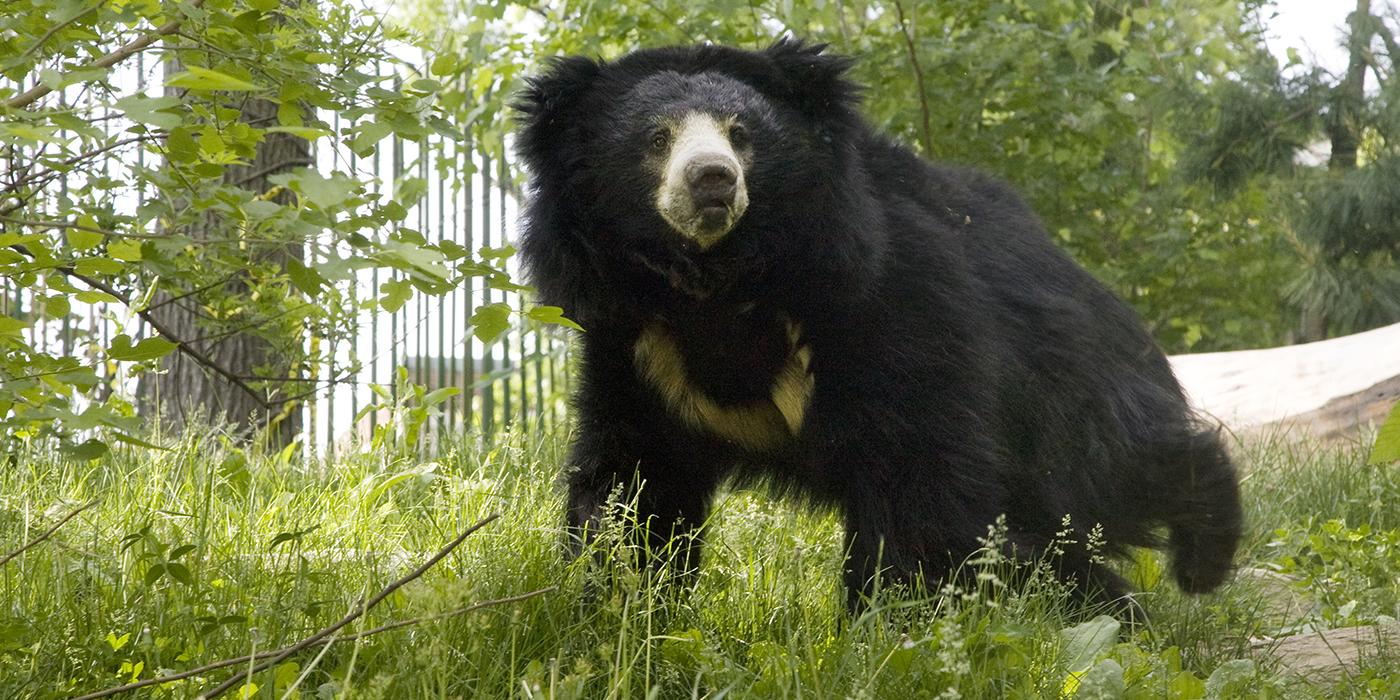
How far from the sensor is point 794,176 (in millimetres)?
3668

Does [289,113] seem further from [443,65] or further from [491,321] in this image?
[491,321]

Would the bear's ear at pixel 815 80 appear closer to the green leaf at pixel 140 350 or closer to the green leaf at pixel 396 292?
the green leaf at pixel 396 292

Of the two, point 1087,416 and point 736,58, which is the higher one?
point 736,58

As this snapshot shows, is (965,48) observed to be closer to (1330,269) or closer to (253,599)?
(1330,269)

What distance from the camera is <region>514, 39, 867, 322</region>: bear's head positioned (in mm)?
3566

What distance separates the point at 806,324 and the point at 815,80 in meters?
0.73

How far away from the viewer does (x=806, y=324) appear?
3445 mm

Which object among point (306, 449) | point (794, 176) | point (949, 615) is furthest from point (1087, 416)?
point (306, 449)

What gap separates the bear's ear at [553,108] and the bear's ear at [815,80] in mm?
526

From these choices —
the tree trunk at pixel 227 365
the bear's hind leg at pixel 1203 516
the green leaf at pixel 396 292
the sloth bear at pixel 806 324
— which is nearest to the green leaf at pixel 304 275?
the green leaf at pixel 396 292

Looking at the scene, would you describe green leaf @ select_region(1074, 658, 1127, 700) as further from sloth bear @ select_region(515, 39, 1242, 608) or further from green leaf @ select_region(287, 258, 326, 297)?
green leaf @ select_region(287, 258, 326, 297)

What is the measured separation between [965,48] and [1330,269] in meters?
3.83

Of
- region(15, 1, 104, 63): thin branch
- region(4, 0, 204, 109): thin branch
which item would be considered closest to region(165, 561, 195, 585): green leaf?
region(4, 0, 204, 109): thin branch

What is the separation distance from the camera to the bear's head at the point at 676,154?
3.57 meters
